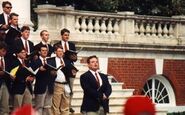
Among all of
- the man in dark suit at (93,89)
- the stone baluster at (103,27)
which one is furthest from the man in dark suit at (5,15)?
the stone baluster at (103,27)

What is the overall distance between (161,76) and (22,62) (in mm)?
8740

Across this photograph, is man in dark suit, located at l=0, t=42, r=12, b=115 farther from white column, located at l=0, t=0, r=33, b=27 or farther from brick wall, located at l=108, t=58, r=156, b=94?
brick wall, located at l=108, t=58, r=156, b=94

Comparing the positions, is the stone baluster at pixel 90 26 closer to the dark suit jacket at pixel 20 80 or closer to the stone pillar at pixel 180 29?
the stone pillar at pixel 180 29

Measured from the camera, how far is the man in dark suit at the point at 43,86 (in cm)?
1383

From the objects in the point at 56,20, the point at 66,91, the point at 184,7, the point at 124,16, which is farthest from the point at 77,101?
the point at 184,7

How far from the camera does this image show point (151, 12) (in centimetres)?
2634

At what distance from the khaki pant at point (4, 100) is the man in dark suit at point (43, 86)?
0.78 metres

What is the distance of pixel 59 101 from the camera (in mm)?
14539

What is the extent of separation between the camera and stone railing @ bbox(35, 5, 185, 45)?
18359 millimetres

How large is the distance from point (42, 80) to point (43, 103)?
50cm

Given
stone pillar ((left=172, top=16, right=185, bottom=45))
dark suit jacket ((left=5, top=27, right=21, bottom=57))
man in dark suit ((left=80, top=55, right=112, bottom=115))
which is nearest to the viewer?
man in dark suit ((left=80, top=55, right=112, bottom=115))

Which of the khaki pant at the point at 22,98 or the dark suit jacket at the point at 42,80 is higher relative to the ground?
the dark suit jacket at the point at 42,80

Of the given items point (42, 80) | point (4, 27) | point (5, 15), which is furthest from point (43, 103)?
point (5, 15)

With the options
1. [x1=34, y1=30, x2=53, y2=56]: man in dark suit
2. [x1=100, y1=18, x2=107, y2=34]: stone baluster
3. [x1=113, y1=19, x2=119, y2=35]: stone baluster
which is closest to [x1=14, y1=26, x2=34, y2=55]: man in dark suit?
[x1=34, y1=30, x2=53, y2=56]: man in dark suit
